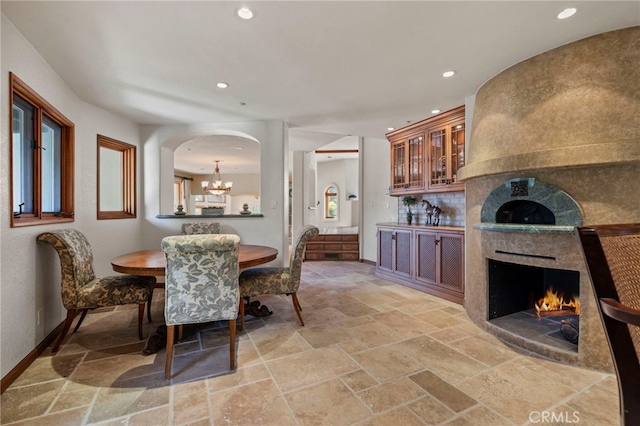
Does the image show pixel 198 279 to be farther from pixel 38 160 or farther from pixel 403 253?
pixel 403 253

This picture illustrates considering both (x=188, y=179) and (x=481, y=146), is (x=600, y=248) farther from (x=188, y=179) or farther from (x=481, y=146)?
(x=188, y=179)

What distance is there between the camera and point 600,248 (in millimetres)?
780

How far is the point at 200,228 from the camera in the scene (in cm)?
385

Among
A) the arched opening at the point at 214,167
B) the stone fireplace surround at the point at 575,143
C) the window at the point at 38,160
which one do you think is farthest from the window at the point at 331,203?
the window at the point at 38,160

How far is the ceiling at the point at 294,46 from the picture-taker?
1.77 meters

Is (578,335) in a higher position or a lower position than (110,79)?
lower

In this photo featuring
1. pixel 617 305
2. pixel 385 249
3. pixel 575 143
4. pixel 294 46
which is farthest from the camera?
pixel 385 249

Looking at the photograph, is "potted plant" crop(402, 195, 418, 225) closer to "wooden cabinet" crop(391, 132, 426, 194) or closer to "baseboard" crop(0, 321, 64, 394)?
"wooden cabinet" crop(391, 132, 426, 194)

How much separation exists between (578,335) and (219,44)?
3538 millimetres

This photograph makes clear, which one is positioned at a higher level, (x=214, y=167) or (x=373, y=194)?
(x=214, y=167)

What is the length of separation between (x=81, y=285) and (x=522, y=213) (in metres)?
3.97

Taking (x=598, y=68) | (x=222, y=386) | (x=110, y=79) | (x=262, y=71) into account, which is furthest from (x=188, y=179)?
(x=598, y=68)
